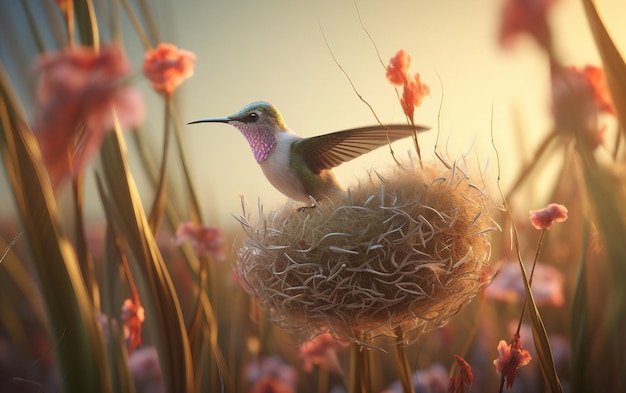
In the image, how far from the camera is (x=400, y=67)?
0.70 m

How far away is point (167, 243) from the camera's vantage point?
95 centimetres

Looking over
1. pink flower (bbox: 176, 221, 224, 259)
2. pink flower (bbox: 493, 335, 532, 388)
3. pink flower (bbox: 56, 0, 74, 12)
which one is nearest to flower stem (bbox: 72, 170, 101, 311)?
pink flower (bbox: 176, 221, 224, 259)

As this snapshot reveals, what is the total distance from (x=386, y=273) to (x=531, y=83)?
53cm

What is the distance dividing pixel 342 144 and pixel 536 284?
0.52m

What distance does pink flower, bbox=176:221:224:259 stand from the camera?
0.88 meters

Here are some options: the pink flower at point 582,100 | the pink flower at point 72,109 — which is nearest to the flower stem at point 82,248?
the pink flower at point 72,109

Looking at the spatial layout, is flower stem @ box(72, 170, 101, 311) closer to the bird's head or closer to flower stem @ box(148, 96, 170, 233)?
flower stem @ box(148, 96, 170, 233)

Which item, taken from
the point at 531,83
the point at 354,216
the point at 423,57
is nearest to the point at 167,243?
the point at 354,216

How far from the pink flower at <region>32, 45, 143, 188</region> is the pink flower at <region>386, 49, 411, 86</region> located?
485 millimetres

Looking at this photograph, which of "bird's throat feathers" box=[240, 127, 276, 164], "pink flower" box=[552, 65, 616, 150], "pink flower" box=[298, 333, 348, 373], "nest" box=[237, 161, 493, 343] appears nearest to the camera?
"nest" box=[237, 161, 493, 343]

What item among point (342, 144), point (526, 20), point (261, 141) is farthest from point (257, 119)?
point (526, 20)

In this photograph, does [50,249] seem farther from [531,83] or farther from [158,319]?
[531,83]

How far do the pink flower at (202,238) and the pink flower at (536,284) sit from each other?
1.72ft

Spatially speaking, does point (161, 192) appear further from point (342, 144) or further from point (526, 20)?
point (526, 20)
